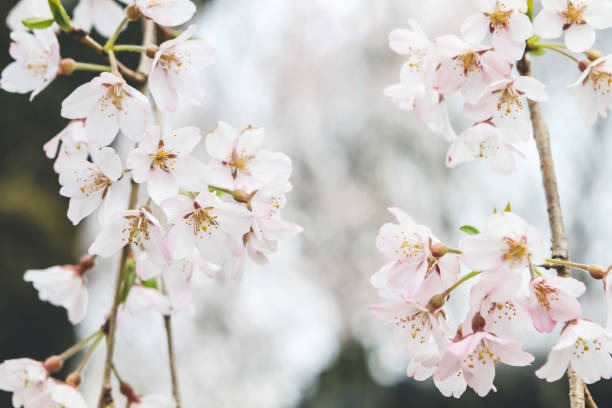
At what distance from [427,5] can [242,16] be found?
6.81ft

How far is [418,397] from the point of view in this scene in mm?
5148

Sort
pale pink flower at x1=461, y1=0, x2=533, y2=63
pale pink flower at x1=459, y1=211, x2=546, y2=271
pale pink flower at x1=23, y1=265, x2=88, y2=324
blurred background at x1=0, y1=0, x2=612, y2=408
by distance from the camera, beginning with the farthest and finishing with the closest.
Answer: blurred background at x1=0, y1=0, x2=612, y2=408 → pale pink flower at x1=23, y1=265, x2=88, y2=324 → pale pink flower at x1=461, y1=0, x2=533, y2=63 → pale pink flower at x1=459, y1=211, x2=546, y2=271

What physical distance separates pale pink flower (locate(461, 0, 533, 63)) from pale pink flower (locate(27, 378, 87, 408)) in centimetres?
69

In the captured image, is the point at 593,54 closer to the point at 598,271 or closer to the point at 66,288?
the point at 598,271

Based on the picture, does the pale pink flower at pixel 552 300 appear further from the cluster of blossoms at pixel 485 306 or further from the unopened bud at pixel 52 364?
the unopened bud at pixel 52 364

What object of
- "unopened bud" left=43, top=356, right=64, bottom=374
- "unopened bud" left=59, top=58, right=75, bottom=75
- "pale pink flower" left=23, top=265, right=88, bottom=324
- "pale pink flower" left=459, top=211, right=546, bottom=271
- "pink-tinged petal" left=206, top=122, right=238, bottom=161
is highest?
"unopened bud" left=59, top=58, right=75, bottom=75

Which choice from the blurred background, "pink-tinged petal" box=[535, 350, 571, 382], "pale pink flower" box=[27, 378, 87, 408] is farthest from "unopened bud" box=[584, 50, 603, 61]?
the blurred background

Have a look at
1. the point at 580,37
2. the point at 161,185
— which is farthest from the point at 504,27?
the point at 161,185

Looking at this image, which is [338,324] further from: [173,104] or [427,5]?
[173,104]

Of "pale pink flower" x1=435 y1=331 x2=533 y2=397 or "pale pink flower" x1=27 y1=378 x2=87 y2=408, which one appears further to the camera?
"pale pink flower" x1=27 y1=378 x2=87 y2=408

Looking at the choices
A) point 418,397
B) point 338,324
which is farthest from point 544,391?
point 338,324

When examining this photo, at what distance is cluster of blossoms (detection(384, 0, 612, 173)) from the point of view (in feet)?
2.44

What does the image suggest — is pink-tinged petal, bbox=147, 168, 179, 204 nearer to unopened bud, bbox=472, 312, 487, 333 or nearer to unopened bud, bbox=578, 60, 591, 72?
unopened bud, bbox=472, 312, 487, 333

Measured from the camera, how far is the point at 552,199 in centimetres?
76
